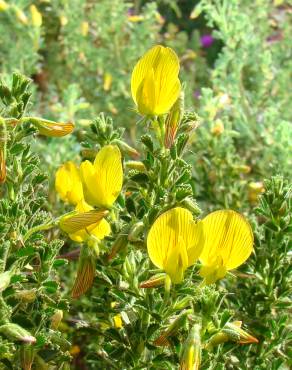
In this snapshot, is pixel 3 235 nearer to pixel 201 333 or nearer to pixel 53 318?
pixel 53 318

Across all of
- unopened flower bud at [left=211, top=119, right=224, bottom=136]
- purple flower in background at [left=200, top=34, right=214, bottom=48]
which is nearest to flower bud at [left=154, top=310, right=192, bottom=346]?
unopened flower bud at [left=211, top=119, right=224, bottom=136]

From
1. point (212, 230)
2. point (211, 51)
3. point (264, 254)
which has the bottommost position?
point (211, 51)

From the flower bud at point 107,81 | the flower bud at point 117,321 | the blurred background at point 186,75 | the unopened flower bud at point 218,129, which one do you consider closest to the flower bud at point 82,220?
the flower bud at point 117,321

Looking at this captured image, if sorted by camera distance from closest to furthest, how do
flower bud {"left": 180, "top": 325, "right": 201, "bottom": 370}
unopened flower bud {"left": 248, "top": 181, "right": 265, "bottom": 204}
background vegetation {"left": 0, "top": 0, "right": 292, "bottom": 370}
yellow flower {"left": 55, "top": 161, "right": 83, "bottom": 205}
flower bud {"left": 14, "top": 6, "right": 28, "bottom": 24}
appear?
1. flower bud {"left": 180, "top": 325, "right": 201, "bottom": 370}
2. background vegetation {"left": 0, "top": 0, "right": 292, "bottom": 370}
3. yellow flower {"left": 55, "top": 161, "right": 83, "bottom": 205}
4. unopened flower bud {"left": 248, "top": 181, "right": 265, "bottom": 204}
5. flower bud {"left": 14, "top": 6, "right": 28, "bottom": 24}

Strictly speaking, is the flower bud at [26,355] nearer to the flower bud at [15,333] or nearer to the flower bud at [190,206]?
the flower bud at [15,333]

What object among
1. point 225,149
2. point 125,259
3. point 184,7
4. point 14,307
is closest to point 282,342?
point 125,259

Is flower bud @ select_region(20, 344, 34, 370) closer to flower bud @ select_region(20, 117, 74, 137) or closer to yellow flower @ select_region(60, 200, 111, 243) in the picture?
yellow flower @ select_region(60, 200, 111, 243)
